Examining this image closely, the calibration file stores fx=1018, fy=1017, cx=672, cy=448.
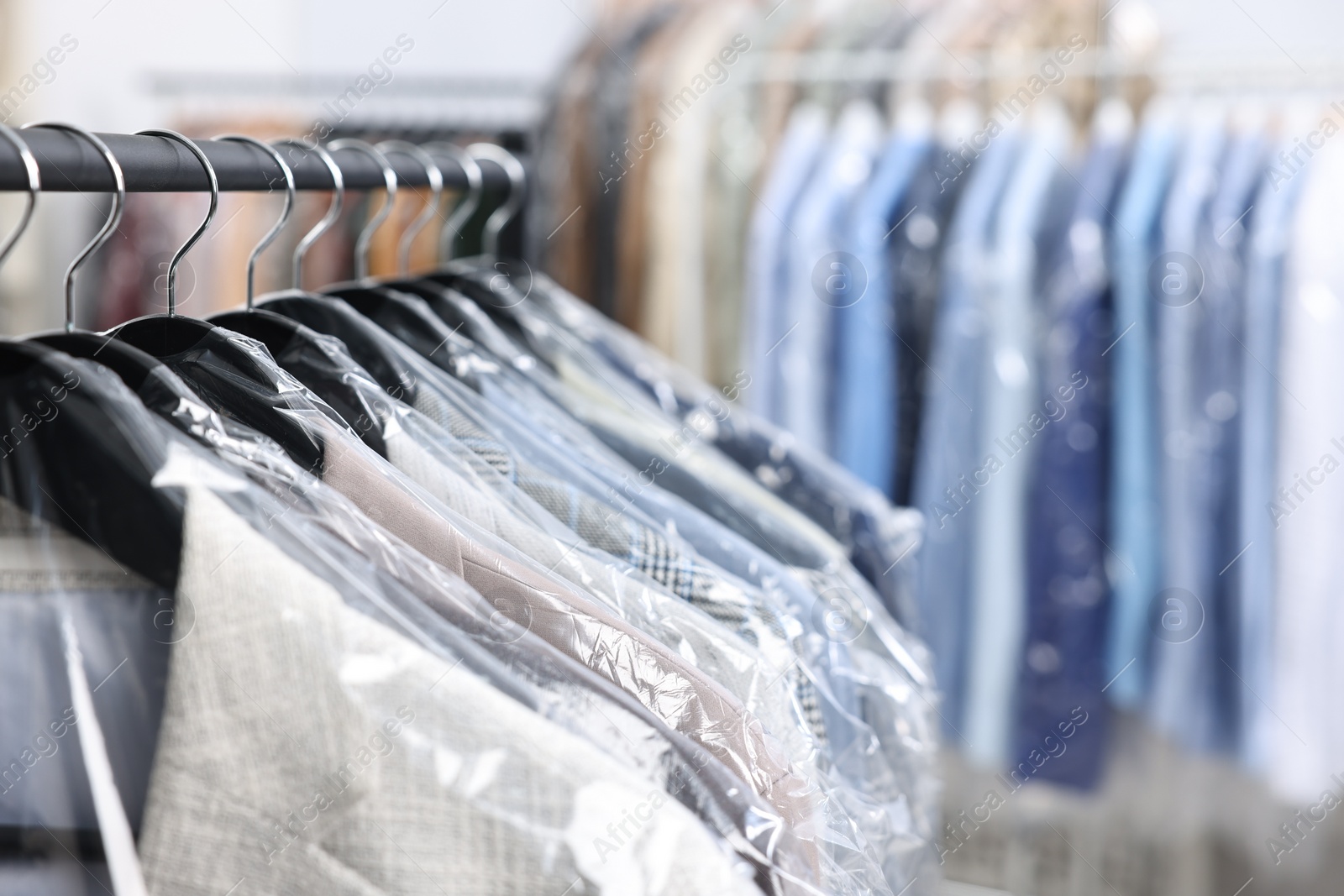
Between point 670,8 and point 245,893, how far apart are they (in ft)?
4.60

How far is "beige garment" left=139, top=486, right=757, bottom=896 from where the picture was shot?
0.97 ft

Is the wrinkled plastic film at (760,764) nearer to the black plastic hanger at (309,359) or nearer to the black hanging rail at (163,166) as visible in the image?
the black plastic hanger at (309,359)

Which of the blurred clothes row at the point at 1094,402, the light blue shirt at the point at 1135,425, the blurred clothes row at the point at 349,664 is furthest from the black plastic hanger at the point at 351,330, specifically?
the light blue shirt at the point at 1135,425

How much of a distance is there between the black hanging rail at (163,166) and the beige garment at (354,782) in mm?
159

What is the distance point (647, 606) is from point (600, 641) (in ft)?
0.16

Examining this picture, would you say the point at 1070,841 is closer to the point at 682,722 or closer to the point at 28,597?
the point at 682,722

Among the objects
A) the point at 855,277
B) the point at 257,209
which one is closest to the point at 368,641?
the point at 855,277

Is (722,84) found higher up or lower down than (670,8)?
lower down

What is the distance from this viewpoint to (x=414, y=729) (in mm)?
302

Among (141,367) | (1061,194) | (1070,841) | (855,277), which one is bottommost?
(1070,841)

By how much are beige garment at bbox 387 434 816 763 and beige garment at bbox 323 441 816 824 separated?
0.03m

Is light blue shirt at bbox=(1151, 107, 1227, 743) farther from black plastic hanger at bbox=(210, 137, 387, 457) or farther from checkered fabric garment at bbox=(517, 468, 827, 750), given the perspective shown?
black plastic hanger at bbox=(210, 137, 387, 457)

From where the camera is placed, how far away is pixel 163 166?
413mm

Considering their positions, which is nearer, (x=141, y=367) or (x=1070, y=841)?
(x=141, y=367)
